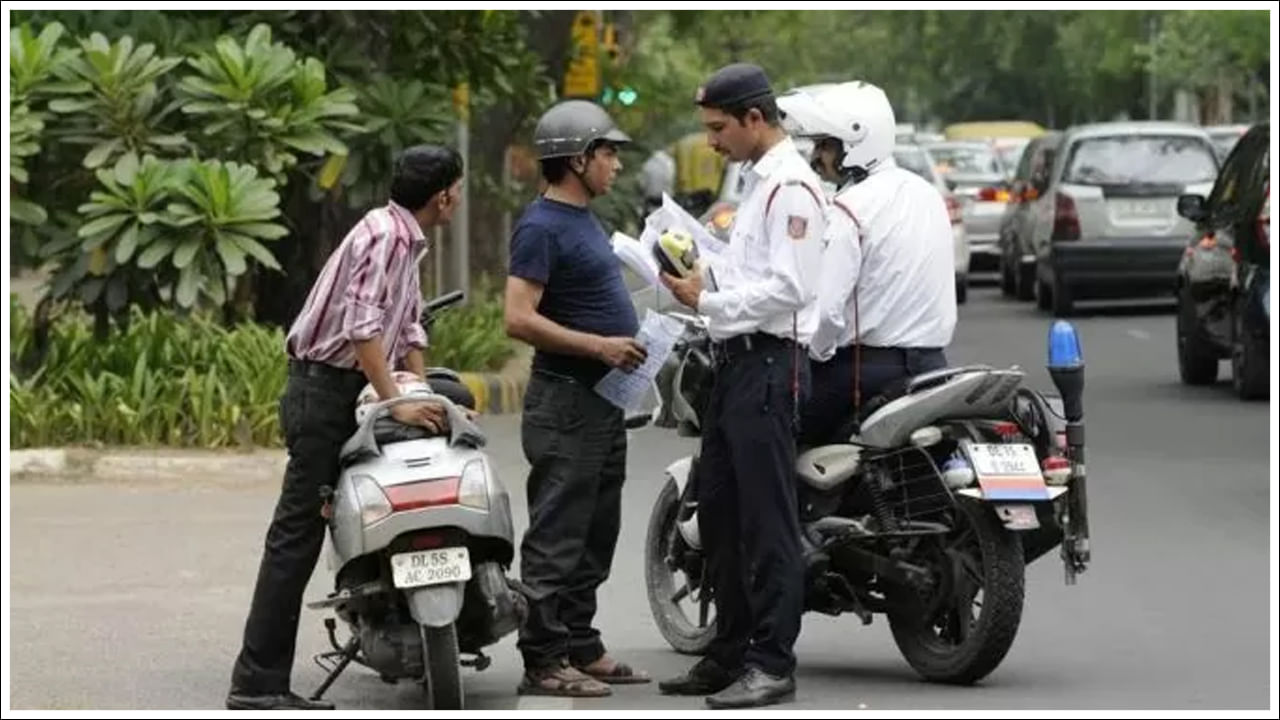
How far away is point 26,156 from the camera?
16156 millimetres

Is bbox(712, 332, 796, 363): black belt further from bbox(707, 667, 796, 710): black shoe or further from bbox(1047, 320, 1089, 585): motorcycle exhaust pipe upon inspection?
bbox(707, 667, 796, 710): black shoe

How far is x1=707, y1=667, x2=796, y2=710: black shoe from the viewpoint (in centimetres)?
885

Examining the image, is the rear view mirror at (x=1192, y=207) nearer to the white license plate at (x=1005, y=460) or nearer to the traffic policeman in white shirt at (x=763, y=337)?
the white license plate at (x=1005, y=460)

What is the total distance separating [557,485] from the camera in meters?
9.15

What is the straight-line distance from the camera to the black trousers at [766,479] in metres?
8.87

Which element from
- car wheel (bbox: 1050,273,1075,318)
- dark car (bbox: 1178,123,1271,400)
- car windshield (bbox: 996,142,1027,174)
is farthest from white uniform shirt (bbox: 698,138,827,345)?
car windshield (bbox: 996,142,1027,174)

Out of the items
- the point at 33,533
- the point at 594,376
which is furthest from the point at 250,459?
the point at 594,376

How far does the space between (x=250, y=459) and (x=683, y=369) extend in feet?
19.7

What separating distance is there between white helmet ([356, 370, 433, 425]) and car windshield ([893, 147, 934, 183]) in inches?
749

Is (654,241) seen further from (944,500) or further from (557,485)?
(944,500)

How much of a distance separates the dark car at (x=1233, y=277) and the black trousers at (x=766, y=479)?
31.2ft

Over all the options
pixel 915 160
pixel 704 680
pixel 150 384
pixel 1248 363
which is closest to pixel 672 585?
pixel 704 680

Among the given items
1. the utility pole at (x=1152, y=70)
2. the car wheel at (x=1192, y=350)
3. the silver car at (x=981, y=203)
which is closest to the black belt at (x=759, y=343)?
the car wheel at (x=1192, y=350)

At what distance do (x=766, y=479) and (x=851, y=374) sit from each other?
1.89ft
